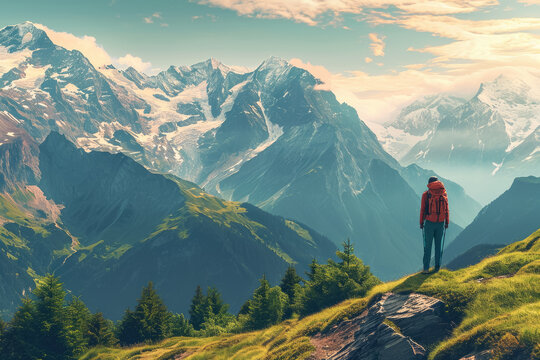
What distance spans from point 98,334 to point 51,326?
657 centimetres

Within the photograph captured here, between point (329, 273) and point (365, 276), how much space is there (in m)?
3.18

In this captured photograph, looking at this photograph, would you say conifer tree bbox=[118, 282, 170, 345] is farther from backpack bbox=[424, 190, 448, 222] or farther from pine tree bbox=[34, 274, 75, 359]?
backpack bbox=[424, 190, 448, 222]

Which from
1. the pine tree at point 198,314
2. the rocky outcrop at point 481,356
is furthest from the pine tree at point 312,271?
the rocky outcrop at point 481,356

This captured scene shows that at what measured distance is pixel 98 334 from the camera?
53.8 metres

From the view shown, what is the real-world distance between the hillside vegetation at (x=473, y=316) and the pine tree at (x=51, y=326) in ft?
70.1

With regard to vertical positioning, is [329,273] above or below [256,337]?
above

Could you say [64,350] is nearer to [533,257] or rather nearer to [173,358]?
[173,358]

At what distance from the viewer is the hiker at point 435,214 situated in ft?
89.1

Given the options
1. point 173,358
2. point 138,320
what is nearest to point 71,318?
point 138,320

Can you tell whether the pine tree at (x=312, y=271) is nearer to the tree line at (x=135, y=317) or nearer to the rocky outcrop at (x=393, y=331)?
the tree line at (x=135, y=317)

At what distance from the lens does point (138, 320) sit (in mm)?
57062

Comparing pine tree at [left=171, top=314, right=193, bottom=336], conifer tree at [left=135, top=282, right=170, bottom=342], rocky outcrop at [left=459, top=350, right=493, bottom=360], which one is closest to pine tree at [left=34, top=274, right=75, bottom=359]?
conifer tree at [left=135, top=282, right=170, bottom=342]

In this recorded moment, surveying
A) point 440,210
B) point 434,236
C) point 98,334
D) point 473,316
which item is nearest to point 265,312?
point 434,236

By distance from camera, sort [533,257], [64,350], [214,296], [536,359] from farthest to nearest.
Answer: [214,296]
[64,350]
[533,257]
[536,359]
